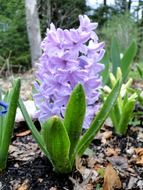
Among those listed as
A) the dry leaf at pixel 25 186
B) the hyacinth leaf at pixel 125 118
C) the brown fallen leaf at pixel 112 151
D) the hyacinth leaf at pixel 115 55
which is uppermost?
the hyacinth leaf at pixel 115 55

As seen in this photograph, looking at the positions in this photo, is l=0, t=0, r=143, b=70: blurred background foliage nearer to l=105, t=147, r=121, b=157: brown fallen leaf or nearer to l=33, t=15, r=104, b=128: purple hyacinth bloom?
l=105, t=147, r=121, b=157: brown fallen leaf

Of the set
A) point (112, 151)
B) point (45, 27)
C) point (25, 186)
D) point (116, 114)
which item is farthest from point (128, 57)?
point (45, 27)

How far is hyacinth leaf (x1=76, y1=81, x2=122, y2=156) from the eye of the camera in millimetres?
1385

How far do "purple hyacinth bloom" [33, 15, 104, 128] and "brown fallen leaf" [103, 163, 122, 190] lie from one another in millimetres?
326

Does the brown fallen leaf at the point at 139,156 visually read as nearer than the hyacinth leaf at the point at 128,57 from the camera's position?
Yes

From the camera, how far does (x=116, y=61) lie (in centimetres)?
264

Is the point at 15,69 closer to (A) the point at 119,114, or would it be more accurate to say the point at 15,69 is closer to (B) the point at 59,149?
(A) the point at 119,114

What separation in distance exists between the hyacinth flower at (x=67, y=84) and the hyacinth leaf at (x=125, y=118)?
46 cm

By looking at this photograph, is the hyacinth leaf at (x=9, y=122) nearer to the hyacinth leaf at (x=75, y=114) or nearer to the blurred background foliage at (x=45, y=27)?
the hyacinth leaf at (x=75, y=114)

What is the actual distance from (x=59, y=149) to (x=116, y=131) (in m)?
0.74

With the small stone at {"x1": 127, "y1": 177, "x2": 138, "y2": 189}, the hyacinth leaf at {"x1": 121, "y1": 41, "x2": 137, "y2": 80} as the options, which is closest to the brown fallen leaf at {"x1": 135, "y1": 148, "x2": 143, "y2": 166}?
the small stone at {"x1": 127, "y1": 177, "x2": 138, "y2": 189}

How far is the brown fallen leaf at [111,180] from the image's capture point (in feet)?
4.89

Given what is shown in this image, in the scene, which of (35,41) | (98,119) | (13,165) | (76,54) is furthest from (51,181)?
(35,41)

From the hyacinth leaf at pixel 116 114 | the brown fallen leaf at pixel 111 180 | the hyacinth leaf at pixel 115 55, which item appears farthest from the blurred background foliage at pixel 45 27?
the brown fallen leaf at pixel 111 180
